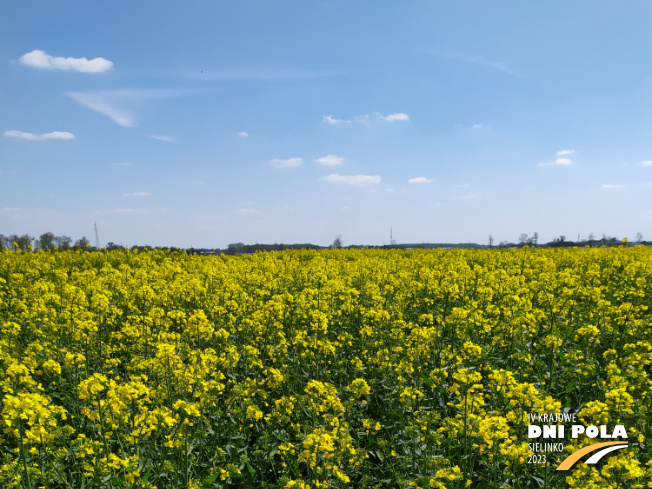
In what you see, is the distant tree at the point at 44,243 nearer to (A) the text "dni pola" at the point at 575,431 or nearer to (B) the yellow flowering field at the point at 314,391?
(B) the yellow flowering field at the point at 314,391

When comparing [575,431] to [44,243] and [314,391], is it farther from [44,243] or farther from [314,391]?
[44,243]

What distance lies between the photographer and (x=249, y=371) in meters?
5.62

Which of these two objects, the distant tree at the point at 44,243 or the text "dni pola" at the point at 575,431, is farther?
the distant tree at the point at 44,243

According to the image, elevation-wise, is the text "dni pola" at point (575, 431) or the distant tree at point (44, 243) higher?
the distant tree at point (44, 243)

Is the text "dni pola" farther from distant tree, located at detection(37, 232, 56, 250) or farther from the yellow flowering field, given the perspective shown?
distant tree, located at detection(37, 232, 56, 250)

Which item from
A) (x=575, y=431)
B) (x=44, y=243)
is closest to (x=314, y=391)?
(x=575, y=431)

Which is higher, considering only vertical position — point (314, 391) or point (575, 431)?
point (314, 391)

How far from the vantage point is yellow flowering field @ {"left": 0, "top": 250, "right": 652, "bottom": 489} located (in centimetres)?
358

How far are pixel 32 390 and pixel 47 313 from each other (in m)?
2.89

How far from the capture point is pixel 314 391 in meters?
4.62

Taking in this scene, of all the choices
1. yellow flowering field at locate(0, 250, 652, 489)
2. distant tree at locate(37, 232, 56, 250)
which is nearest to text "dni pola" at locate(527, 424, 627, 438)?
yellow flowering field at locate(0, 250, 652, 489)

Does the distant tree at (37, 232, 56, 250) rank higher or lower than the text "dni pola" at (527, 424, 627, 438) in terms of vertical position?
higher

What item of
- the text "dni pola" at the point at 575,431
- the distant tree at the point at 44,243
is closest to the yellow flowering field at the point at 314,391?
the text "dni pola" at the point at 575,431

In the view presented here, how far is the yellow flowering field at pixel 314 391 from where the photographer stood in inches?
141
